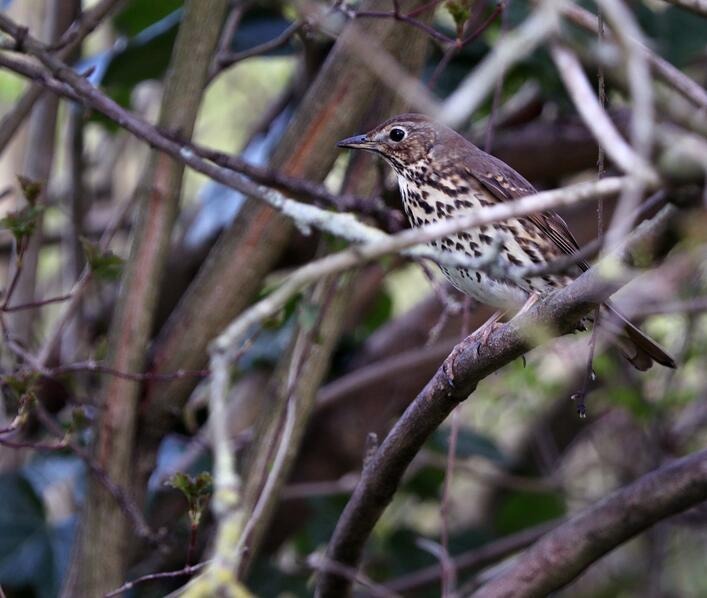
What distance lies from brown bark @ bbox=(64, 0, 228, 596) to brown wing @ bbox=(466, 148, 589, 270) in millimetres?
940

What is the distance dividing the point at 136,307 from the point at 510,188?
1271mm

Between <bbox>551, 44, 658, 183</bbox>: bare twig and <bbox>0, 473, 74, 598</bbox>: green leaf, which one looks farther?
<bbox>0, 473, 74, 598</bbox>: green leaf

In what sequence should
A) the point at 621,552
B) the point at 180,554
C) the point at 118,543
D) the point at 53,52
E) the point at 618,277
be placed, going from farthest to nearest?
the point at 621,552 < the point at 180,554 < the point at 118,543 < the point at 53,52 < the point at 618,277

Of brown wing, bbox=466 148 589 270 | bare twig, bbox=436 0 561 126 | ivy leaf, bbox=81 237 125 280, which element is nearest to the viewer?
bare twig, bbox=436 0 561 126

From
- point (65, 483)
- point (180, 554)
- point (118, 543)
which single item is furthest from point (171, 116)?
point (65, 483)

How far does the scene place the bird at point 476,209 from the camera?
10.6 feet

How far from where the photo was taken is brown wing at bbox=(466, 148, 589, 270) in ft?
11.2

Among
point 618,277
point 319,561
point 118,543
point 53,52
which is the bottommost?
point 618,277

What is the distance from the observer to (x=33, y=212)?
296 centimetres

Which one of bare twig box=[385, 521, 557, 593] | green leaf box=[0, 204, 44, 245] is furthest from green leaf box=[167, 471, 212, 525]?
bare twig box=[385, 521, 557, 593]

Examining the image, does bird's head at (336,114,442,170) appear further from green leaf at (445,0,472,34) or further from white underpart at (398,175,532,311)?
green leaf at (445,0,472,34)

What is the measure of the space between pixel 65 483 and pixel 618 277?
3.73m

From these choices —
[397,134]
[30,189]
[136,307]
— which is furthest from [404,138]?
[30,189]

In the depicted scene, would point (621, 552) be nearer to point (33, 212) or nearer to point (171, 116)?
point (171, 116)
